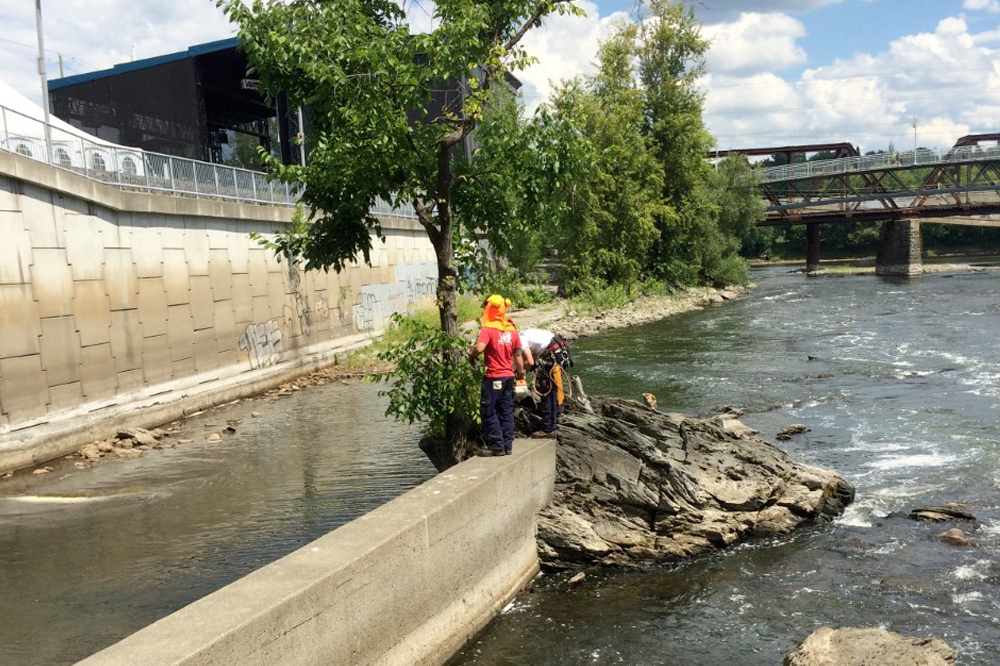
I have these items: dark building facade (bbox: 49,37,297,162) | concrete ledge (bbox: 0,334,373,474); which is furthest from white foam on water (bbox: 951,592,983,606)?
dark building facade (bbox: 49,37,297,162)

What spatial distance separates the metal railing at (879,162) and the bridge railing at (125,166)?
2116 inches

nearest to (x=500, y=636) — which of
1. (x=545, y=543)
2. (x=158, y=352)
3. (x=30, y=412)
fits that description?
(x=545, y=543)

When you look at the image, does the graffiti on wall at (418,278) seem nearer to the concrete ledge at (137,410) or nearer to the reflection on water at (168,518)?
the concrete ledge at (137,410)

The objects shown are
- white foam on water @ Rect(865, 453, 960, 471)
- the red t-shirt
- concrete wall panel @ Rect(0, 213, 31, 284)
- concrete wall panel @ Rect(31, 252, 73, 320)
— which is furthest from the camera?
concrete wall panel @ Rect(31, 252, 73, 320)

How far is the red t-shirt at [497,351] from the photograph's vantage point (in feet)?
28.9

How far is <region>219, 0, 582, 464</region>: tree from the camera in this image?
29.2ft

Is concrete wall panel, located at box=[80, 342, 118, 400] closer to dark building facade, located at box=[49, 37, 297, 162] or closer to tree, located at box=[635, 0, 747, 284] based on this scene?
dark building facade, located at box=[49, 37, 297, 162]

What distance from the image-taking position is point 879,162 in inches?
2874

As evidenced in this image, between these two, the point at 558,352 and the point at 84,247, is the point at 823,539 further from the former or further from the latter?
the point at 84,247

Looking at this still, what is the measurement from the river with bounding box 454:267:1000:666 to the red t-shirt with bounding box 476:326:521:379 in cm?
221

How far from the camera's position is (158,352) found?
17.6 m

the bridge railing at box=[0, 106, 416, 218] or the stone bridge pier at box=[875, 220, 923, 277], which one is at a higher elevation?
the bridge railing at box=[0, 106, 416, 218]

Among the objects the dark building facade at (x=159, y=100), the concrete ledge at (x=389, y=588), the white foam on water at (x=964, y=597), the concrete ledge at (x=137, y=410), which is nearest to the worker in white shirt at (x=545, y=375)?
the concrete ledge at (x=389, y=588)

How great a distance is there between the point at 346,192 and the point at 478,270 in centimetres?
186
